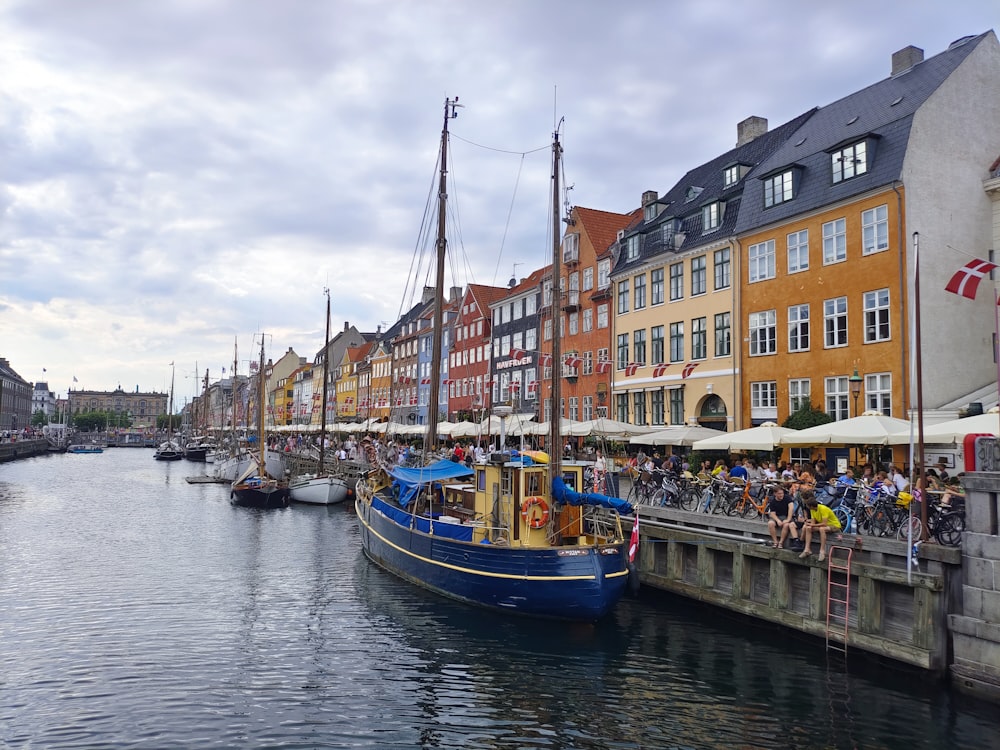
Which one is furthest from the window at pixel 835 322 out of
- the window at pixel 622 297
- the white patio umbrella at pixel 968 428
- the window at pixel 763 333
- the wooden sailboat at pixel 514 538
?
the window at pixel 622 297

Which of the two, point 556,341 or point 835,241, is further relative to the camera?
point 835,241

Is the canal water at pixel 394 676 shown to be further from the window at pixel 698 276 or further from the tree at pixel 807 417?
the window at pixel 698 276

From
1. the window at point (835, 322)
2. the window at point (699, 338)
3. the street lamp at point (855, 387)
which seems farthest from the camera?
the window at point (699, 338)

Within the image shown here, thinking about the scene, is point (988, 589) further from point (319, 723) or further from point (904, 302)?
point (904, 302)

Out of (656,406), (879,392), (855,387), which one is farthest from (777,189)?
(656,406)

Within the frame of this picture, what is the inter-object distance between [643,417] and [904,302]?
17.4 metres

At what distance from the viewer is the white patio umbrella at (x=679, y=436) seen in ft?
98.4

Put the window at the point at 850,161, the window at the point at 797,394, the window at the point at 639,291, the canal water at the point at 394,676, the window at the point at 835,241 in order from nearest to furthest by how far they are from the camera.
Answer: the canal water at the point at 394,676
the window at the point at 850,161
the window at the point at 835,241
the window at the point at 797,394
the window at the point at 639,291

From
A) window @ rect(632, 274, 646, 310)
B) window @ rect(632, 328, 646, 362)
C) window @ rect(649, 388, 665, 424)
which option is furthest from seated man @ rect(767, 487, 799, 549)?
window @ rect(632, 274, 646, 310)

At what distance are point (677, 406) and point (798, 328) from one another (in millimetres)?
8931

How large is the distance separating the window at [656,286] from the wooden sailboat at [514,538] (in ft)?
65.5

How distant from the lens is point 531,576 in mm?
19156

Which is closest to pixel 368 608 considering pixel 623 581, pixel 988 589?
pixel 623 581

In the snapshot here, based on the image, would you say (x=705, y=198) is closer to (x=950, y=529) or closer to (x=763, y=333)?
(x=763, y=333)
